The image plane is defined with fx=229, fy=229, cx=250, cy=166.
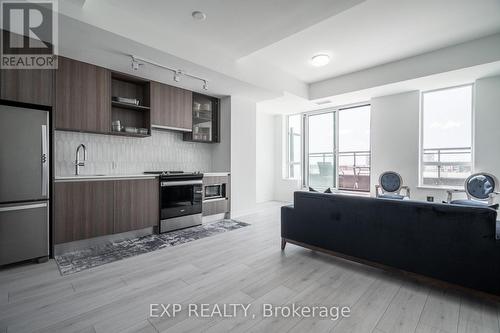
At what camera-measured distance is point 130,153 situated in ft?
12.9

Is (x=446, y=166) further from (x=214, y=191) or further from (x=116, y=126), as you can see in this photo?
(x=116, y=126)

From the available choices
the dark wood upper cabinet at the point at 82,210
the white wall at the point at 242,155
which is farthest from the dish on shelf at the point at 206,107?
the dark wood upper cabinet at the point at 82,210

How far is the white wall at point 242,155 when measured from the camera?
15.8ft

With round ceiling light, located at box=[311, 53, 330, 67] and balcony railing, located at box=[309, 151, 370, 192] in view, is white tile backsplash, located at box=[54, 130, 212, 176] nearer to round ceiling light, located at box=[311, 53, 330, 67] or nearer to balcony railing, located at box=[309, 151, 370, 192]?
round ceiling light, located at box=[311, 53, 330, 67]

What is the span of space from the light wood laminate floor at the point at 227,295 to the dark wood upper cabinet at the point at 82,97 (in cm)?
178

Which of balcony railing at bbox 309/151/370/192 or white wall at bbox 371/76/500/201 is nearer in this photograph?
white wall at bbox 371/76/500/201

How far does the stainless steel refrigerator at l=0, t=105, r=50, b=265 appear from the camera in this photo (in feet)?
7.77

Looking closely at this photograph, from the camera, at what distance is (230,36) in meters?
3.20

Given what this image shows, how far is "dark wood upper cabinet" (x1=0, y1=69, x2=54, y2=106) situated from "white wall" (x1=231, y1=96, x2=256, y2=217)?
2890mm

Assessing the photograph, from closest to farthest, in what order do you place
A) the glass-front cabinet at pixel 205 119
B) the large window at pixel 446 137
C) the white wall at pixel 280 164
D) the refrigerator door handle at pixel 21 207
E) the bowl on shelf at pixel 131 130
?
the refrigerator door handle at pixel 21 207 < the bowl on shelf at pixel 131 130 < the large window at pixel 446 137 < the glass-front cabinet at pixel 205 119 < the white wall at pixel 280 164

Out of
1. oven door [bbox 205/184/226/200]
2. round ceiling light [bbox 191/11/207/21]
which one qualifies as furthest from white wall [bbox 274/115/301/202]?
round ceiling light [bbox 191/11/207/21]
